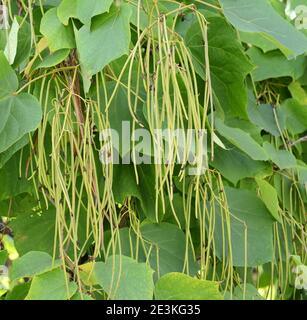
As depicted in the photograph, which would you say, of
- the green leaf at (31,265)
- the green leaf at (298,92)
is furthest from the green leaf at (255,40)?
the green leaf at (31,265)

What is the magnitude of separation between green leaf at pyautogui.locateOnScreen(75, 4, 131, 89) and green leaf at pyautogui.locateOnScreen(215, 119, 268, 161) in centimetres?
19

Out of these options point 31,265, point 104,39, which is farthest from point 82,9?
point 31,265

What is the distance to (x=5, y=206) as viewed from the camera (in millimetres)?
1001

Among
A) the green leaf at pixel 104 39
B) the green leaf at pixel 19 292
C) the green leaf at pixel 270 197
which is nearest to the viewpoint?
the green leaf at pixel 104 39

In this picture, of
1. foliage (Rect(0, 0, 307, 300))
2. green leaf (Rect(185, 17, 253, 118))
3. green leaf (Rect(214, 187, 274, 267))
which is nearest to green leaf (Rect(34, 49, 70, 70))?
foliage (Rect(0, 0, 307, 300))

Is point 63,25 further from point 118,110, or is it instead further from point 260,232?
point 260,232

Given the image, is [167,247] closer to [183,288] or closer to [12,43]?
[183,288]

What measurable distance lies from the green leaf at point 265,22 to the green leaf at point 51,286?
31 cm

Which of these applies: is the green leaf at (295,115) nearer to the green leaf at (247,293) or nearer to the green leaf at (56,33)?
the green leaf at (247,293)

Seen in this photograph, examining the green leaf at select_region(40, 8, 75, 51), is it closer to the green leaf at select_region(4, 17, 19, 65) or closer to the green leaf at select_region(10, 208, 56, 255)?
the green leaf at select_region(4, 17, 19, 65)

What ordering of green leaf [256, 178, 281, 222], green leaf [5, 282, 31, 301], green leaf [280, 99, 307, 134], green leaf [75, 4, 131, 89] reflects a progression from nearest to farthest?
green leaf [75, 4, 131, 89] → green leaf [5, 282, 31, 301] → green leaf [256, 178, 281, 222] → green leaf [280, 99, 307, 134]

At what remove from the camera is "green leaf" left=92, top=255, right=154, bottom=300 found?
2.43 feet

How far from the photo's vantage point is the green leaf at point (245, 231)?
2.94 ft
